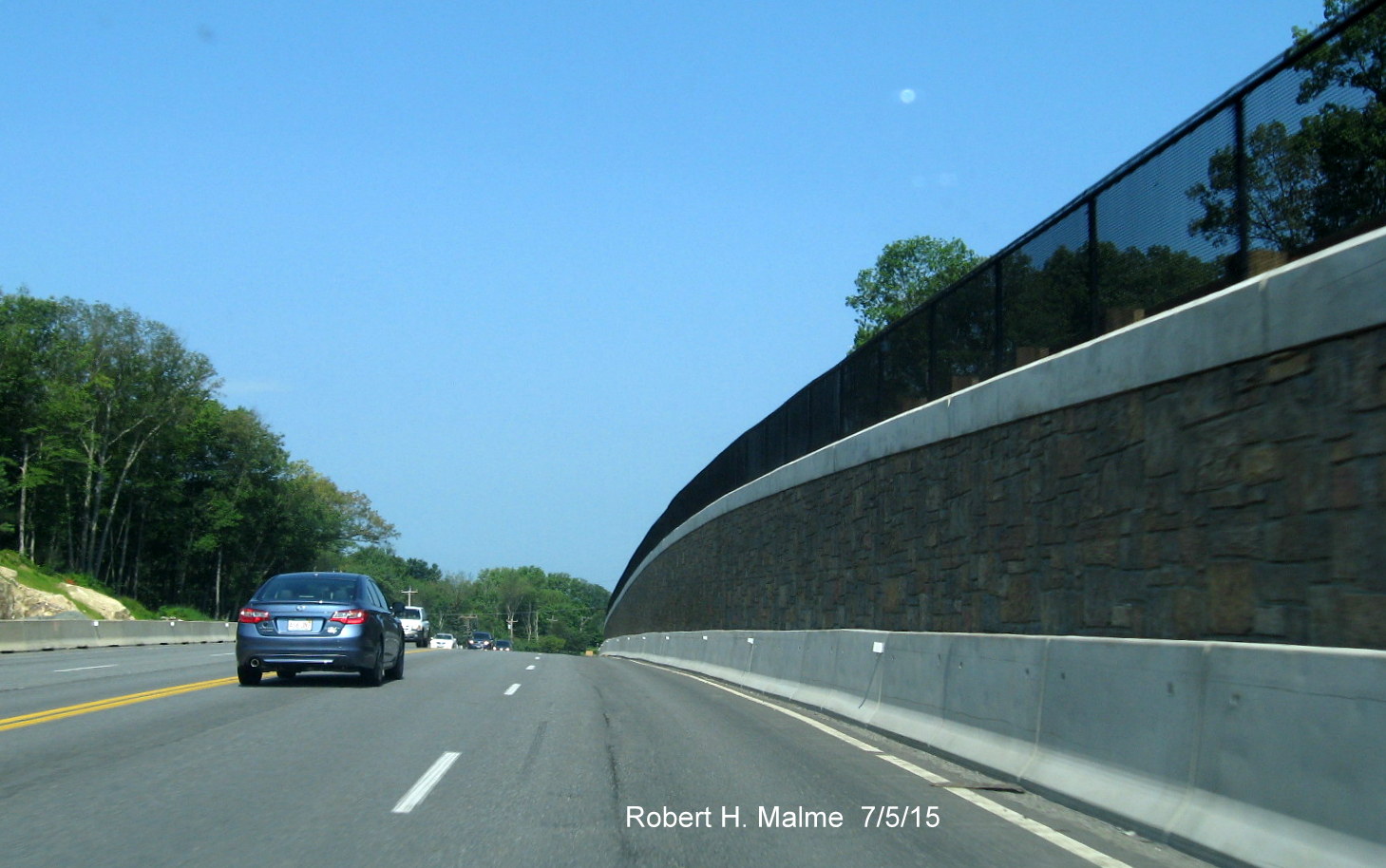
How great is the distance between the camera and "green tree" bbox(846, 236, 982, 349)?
61312 millimetres

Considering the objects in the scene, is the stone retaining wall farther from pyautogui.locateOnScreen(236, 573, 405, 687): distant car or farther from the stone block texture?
pyautogui.locateOnScreen(236, 573, 405, 687): distant car

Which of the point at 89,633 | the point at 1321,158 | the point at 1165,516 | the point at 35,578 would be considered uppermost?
the point at 1321,158

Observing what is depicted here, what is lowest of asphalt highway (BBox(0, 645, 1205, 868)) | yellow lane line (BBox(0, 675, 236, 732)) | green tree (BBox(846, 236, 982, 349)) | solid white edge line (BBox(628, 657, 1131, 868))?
yellow lane line (BBox(0, 675, 236, 732))

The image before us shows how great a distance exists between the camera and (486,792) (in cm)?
844


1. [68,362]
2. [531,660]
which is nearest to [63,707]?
[531,660]

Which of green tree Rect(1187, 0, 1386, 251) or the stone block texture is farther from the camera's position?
green tree Rect(1187, 0, 1386, 251)

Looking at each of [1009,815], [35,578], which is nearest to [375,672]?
[1009,815]

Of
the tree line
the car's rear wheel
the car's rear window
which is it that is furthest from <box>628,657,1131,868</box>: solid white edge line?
the tree line

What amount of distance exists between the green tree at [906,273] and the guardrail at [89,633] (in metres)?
32.9

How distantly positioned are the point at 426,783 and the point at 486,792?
536mm

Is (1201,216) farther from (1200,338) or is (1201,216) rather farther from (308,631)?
(308,631)

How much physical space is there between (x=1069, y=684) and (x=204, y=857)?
561 centimetres

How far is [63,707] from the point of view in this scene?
13.3 meters

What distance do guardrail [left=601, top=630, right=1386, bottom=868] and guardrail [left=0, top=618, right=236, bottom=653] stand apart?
2474 cm
